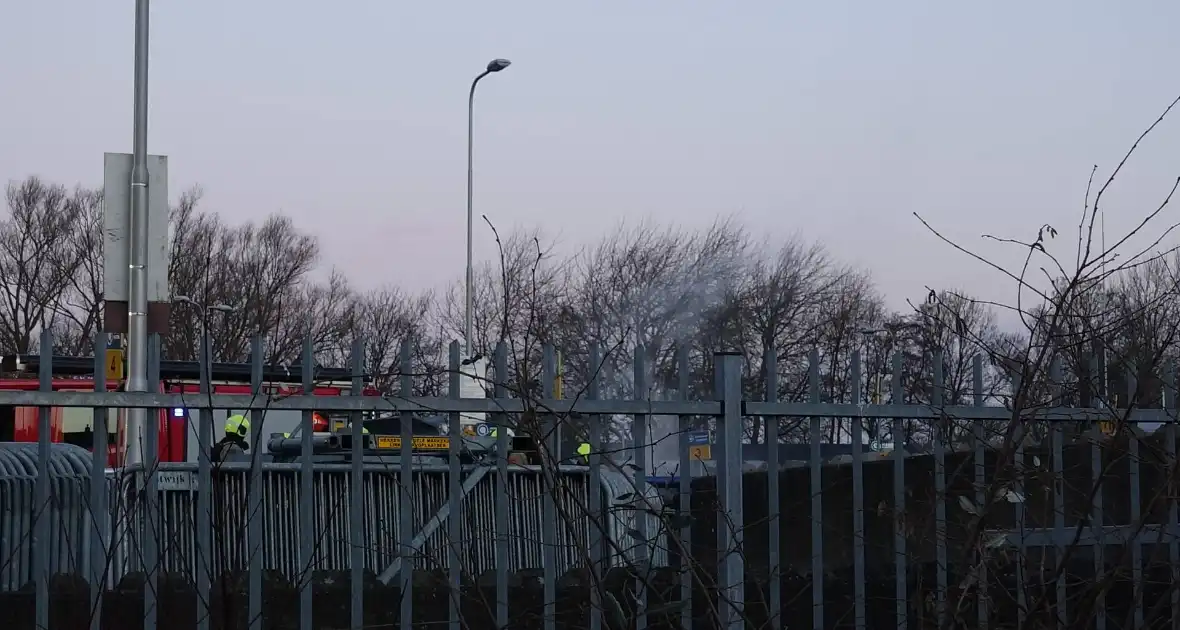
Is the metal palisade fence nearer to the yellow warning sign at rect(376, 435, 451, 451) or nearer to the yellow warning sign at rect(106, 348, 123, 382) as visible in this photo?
the yellow warning sign at rect(106, 348, 123, 382)

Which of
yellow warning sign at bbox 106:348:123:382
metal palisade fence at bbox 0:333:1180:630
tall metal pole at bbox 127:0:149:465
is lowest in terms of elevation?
metal palisade fence at bbox 0:333:1180:630

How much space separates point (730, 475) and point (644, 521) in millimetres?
336

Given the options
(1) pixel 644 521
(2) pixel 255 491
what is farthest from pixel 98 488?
(1) pixel 644 521

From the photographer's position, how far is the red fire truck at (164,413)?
4.69 m

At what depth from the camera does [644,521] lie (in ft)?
13.8

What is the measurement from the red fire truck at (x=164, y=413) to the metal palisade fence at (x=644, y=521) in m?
0.22

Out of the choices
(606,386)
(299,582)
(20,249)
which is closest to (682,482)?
(606,386)

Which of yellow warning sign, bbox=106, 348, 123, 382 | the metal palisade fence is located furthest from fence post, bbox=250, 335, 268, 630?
yellow warning sign, bbox=106, 348, 123, 382

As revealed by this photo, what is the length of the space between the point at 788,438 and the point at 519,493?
2.74 m

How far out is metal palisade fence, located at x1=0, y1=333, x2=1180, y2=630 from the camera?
3600mm

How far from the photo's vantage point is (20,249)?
4181cm

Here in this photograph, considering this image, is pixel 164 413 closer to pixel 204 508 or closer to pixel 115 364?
pixel 204 508

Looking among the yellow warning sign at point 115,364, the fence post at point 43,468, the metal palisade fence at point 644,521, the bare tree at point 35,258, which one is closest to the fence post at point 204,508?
the metal palisade fence at point 644,521

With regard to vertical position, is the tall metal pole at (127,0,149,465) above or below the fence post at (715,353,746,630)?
above
